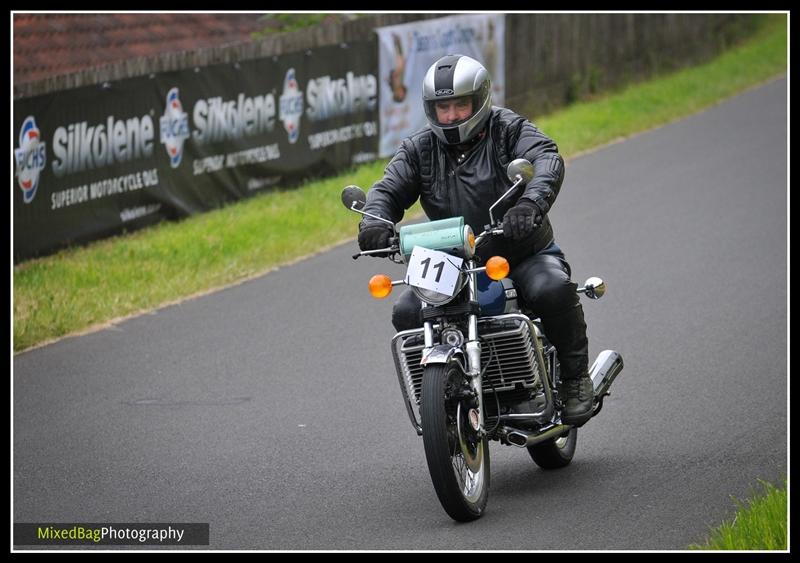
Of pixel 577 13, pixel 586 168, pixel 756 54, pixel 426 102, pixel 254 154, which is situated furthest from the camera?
pixel 756 54

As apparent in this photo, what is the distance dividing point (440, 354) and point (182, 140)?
9652mm

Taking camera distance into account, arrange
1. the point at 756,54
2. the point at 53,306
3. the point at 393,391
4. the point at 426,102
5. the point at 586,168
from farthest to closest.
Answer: the point at 756,54 → the point at 586,168 → the point at 53,306 → the point at 393,391 → the point at 426,102

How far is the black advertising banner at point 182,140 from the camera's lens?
13.3 m

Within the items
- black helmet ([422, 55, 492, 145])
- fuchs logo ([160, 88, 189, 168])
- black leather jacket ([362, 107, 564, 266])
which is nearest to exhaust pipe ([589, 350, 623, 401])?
black leather jacket ([362, 107, 564, 266])

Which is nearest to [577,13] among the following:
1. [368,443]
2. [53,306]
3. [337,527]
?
[53,306]

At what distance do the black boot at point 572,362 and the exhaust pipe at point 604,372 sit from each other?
0.21 metres

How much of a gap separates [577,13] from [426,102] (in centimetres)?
1787

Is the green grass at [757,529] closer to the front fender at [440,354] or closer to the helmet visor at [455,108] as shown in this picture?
the front fender at [440,354]

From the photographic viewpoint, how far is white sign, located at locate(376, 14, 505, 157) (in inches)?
721

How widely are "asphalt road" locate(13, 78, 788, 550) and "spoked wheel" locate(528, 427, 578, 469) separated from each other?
67 millimetres

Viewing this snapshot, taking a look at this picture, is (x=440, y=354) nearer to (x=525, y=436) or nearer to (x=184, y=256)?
(x=525, y=436)

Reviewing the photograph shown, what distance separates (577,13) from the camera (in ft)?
78.0

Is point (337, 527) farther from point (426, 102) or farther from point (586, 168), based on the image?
point (586, 168)

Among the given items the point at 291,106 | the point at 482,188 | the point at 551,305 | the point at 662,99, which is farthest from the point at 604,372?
the point at 662,99
